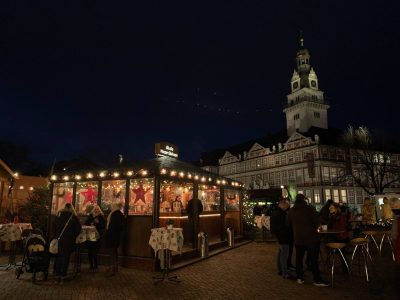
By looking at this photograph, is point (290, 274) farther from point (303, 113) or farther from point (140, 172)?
point (303, 113)

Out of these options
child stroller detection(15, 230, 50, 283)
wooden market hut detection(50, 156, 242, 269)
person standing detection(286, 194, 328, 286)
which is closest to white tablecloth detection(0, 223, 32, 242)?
wooden market hut detection(50, 156, 242, 269)

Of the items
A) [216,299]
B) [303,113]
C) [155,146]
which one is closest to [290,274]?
[216,299]

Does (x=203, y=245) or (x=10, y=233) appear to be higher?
(x=10, y=233)

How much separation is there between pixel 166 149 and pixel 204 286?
8.34m

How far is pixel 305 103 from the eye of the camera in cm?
4953

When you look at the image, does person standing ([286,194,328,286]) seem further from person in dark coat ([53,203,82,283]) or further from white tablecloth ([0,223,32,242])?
white tablecloth ([0,223,32,242])

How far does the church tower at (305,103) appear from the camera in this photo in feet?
163

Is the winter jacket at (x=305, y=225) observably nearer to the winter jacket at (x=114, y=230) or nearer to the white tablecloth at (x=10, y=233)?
the winter jacket at (x=114, y=230)

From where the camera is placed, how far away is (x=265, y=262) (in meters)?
9.34

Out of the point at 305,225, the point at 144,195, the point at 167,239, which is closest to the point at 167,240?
the point at 167,239

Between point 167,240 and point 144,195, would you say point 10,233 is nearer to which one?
point 144,195

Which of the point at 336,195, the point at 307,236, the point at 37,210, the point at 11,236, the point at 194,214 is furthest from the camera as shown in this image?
the point at 336,195

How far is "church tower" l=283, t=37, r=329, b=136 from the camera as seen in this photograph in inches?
1960

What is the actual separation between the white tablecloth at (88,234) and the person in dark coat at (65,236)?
76 centimetres
